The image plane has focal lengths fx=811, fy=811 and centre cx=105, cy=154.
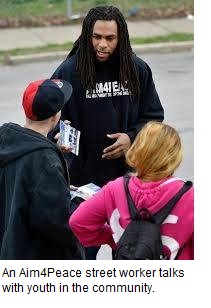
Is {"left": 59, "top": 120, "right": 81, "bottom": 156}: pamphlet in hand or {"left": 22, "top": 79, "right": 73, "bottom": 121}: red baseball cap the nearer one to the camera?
{"left": 22, "top": 79, "right": 73, "bottom": 121}: red baseball cap

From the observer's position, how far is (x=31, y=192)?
3119mm

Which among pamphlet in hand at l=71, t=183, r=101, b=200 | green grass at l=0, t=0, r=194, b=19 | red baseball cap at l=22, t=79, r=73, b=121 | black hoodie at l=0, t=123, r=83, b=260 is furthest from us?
green grass at l=0, t=0, r=194, b=19

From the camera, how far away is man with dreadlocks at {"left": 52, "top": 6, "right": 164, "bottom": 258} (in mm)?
3828

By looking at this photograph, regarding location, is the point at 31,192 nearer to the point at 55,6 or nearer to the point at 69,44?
the point at 69,44

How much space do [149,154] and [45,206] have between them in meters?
0.50

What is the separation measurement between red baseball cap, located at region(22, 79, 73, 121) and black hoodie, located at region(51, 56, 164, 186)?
0.49 meters

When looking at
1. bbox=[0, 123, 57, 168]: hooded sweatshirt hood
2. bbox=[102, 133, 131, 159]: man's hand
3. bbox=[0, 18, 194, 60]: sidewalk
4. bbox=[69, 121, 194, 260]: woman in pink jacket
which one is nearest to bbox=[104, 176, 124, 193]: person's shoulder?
bbox=[69, 121, 194, 260]: woman in pink jacket

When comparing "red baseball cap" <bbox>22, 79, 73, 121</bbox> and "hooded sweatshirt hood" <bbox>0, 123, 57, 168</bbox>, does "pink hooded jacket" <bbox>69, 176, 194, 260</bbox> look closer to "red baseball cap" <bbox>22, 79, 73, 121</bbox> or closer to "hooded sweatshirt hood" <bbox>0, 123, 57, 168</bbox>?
"hooded sweatshirt hood" <bbox>0, 123, 57, 168</bbox>

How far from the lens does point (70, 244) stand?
129 inches

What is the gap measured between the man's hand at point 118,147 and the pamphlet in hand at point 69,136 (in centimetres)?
16

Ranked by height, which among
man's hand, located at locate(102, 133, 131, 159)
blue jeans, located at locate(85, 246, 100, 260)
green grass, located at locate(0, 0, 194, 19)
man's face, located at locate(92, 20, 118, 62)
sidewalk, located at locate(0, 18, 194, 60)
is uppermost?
man's face, located at locate(92, 20, 118, 62)

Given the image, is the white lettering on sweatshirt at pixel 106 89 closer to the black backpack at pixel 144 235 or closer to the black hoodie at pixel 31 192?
the black hoodie at pixel 31 192

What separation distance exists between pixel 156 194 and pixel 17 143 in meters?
0.65
